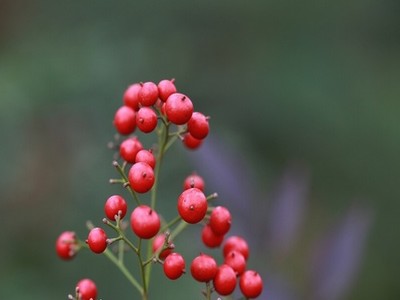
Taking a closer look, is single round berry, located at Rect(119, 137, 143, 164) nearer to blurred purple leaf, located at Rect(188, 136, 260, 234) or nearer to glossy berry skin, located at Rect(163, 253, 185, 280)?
glossy berry skin, located at Rect(163, 253, 185, 280)

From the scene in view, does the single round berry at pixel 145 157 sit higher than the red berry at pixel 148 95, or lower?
lower

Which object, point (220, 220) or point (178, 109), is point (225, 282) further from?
point (178, 109)

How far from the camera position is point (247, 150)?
4145 millimetres

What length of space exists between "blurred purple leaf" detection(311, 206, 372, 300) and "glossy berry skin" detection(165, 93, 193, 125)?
0.95 m

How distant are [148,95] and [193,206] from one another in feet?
0.98

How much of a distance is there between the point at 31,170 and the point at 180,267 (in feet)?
7.38

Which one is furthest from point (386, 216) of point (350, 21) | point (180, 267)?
point (180, 267)

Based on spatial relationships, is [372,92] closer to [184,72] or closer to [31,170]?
[184,72]

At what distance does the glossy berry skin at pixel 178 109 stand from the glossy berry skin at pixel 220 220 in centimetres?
26

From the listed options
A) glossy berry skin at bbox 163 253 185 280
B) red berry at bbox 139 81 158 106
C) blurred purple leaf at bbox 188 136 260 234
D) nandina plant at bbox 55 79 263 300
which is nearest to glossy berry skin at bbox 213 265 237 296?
nandina plant at bbox 55 79 263 300

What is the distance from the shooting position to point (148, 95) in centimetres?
182

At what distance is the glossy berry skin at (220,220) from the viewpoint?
1.88m

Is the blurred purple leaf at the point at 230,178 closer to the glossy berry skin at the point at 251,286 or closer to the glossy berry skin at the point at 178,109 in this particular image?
the glossy berry skin at the point at 251,286

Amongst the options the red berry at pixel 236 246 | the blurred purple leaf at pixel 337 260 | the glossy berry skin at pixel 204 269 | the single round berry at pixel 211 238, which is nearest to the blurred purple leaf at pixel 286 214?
the blurred purple leaf at pixel 337 260
